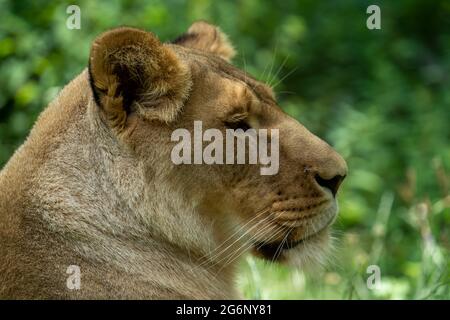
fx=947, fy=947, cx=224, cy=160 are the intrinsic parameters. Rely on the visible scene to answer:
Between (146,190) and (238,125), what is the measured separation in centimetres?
50

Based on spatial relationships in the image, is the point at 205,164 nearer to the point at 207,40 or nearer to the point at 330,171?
the point at 330,171

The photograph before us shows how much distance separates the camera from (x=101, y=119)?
3.92m

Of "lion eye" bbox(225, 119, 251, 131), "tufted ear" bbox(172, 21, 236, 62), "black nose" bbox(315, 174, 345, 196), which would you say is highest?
"tufted ear" bbox(172, 21, 236, 62)

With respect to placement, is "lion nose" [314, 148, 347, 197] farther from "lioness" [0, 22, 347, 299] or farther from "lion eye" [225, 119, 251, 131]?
"lion eye" [225, 119, 251, 131]

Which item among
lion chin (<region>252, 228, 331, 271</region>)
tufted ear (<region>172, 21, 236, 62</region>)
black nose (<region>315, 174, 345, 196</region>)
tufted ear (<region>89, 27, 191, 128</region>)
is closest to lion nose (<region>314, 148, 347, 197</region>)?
black nose (<region>315, 174, 345, 196</region>)

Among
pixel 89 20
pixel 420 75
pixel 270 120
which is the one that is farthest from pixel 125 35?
pixel 420 75

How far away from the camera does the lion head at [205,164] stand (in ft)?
12.8

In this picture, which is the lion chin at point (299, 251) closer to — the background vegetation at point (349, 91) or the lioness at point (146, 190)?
the lioness at point (146, 190)

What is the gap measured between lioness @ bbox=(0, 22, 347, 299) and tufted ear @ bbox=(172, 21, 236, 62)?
0.58 meters

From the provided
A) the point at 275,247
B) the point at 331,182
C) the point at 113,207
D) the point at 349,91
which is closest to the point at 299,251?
the point at 275,247

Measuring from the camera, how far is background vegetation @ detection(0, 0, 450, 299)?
591 centimetres

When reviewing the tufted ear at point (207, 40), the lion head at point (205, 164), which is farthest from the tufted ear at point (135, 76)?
the tufted ear at point (207, 40)

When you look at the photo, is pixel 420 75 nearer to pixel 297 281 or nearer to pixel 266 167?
pixel 297 281

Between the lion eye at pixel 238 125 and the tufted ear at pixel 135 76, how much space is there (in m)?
0.22
